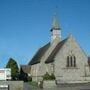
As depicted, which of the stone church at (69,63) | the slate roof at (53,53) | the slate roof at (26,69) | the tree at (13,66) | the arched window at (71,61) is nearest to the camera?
the stone church at (69,63)

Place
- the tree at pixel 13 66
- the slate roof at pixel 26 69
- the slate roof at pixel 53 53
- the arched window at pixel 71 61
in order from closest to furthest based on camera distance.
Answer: the arched window at pixel 71 61 < the slate roof at pixel 53 53 < the tree at pixel 13 66 < the slate roof at pixel 26 69

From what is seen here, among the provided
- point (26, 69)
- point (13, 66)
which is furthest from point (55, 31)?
point (26, 69)

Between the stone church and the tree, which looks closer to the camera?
the stone church

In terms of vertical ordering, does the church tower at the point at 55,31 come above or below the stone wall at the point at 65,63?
above

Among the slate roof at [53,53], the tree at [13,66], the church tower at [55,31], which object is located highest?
the church tower at [55,31]

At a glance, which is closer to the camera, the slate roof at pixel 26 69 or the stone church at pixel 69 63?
the stone church at pixel 69 63

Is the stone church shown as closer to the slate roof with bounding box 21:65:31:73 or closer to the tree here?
the tree

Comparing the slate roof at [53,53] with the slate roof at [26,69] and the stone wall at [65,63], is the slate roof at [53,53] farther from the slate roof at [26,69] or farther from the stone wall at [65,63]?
the slate roof at [26,69]

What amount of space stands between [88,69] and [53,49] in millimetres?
10695

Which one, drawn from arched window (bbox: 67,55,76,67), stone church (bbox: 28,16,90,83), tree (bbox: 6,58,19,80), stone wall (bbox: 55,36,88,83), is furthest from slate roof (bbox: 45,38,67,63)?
tree (bbox: 6,58,19,80)

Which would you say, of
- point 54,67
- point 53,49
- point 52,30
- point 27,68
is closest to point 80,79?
point 54,67

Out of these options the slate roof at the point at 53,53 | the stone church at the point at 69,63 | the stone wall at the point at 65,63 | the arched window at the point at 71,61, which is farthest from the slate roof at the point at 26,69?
the stone wall at the point at 65,63

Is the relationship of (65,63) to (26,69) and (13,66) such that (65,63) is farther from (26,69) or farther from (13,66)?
(26,69)

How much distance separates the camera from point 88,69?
71438mm
